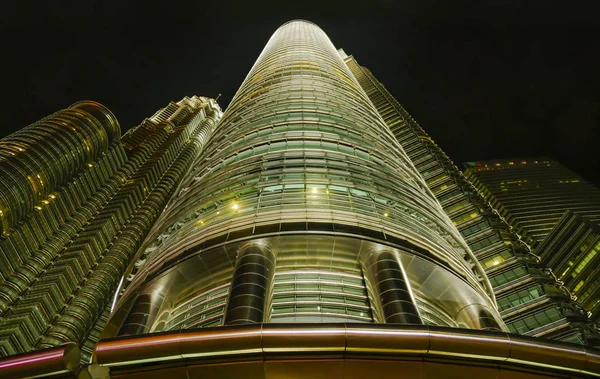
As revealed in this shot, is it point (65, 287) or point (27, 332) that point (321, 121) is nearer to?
point (27, 332)

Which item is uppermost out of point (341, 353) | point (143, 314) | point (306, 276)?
point (341, 353)

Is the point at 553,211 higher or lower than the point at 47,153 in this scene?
higher

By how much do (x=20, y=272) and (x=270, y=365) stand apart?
321 ft

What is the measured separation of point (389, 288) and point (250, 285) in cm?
649

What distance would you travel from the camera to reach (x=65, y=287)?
347 feet

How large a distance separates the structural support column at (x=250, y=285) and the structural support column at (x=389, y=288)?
5.04 meters

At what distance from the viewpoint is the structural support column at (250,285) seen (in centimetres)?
2181

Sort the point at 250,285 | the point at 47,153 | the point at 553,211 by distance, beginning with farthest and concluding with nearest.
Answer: the point at 553,211 → the point at 47,153 → the point at 250,285

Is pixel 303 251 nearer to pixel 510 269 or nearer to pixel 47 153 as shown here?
pixel 510 269

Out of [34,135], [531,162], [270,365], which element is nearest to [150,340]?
[270,365]

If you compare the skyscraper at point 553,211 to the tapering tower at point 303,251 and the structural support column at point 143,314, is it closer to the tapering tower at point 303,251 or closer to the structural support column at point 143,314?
the tapering tower at point 303,251

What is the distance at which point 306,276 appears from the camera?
27922mm

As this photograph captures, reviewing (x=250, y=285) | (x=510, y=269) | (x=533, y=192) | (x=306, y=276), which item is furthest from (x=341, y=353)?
(x=533, y=192)

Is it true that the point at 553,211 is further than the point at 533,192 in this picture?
No
